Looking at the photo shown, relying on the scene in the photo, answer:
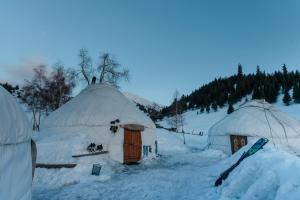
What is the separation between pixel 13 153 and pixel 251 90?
196ft

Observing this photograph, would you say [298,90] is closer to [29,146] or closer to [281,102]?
[281,102]

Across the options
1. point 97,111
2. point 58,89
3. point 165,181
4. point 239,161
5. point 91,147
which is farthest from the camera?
point 58,89

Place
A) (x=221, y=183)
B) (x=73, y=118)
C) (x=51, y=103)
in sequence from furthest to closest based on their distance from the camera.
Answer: (x=51, y=103) < (x=73, y=118) < (x=221, y=183)

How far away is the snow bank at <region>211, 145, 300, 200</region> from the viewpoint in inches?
152

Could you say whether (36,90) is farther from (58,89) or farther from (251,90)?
(251,90)

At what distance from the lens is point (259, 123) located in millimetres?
16406

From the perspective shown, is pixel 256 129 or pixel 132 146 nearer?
pixel 132 146

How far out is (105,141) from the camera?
12516 mm

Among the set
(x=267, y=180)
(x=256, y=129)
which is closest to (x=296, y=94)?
(x=256, y=129)

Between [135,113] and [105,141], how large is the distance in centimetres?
238

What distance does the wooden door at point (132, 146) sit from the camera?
41.9 feet

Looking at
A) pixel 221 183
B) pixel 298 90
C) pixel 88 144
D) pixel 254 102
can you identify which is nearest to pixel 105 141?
pixel 88 144

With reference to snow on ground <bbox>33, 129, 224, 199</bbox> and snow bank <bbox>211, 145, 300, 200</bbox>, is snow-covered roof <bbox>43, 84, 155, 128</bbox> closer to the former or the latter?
snow on ground <bbox>33, 129, 224, 199</bbox>

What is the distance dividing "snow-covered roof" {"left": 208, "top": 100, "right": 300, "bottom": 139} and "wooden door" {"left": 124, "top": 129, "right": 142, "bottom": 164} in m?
6.02
